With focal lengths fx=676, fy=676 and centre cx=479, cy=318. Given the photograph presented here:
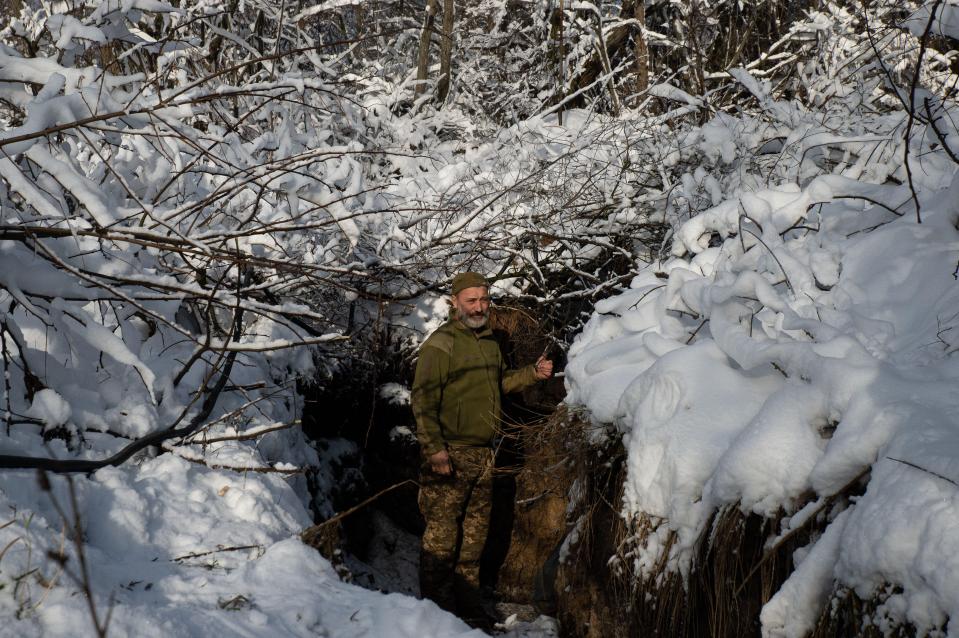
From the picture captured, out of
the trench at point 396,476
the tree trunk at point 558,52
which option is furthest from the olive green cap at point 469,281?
the tree trunk at point 558,52

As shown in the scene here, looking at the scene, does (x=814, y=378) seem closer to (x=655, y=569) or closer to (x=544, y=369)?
(x=655, y=569)

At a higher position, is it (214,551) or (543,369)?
(214,551)

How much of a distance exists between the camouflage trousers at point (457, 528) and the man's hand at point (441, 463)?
0.44ft

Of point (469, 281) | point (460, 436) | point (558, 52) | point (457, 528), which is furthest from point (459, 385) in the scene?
point (558, 52)

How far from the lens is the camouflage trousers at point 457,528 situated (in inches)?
186

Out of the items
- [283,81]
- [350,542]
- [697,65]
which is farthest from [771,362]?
[697,65]

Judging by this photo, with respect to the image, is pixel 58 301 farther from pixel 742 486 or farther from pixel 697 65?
pixel 697 65

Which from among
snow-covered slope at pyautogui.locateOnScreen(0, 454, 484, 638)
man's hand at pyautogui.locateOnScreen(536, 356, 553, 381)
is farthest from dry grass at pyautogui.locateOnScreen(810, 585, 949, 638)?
man's hand at pyautogui.locateOnScreen(536, 356, 553, 381)

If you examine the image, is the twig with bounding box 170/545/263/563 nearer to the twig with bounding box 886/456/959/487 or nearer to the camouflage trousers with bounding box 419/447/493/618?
the camouflage trousers with bounding box 419/447/493/618

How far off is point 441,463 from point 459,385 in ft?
1.81

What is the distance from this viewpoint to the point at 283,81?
261cm

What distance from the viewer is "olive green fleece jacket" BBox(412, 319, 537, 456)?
4648 mm

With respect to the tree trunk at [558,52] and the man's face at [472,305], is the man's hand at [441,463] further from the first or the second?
the tree trunk at [558,52]

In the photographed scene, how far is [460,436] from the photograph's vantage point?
4.78 meters
